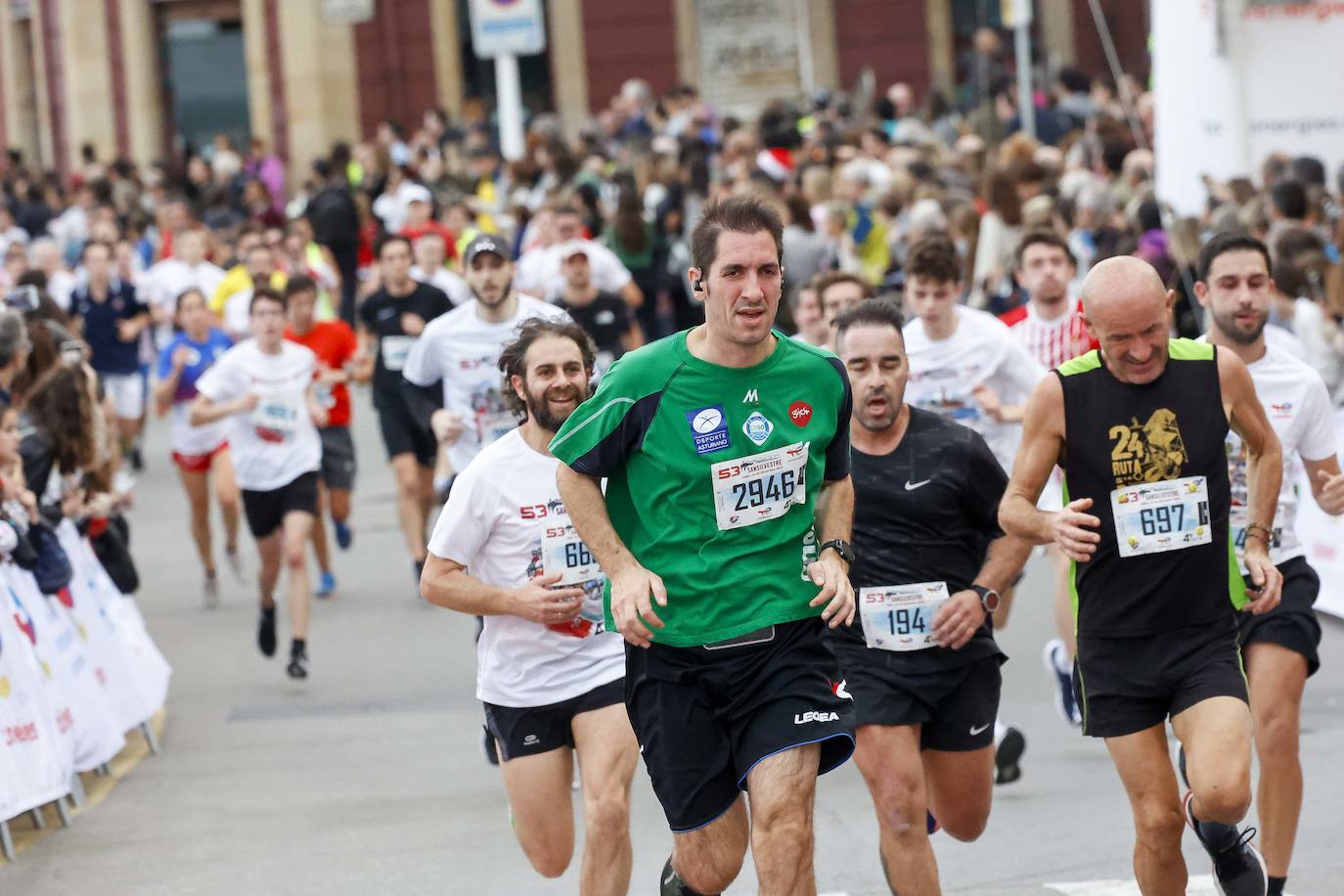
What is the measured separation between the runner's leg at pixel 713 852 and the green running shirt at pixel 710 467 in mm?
450

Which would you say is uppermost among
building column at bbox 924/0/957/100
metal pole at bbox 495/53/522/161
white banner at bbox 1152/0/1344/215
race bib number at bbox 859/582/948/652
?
building column at bbox 924/0/957/100

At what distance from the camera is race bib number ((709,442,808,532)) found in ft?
17.8

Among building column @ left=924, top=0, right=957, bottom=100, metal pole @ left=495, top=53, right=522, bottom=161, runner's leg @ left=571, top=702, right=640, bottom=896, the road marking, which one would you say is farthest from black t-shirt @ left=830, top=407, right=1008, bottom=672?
building column @ left=924, top=0, right=957, bottom=100

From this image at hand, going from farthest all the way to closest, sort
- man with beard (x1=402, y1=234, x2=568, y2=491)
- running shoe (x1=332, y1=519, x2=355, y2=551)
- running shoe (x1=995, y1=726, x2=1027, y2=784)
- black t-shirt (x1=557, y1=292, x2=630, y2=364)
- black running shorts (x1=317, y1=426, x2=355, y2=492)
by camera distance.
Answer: running shoe (x1=332, y1=519, x2=355, y2=551)
black t-shirt (x1=557, y1=292, x2=630, y2=364)
black running shorts (x1=317, y1=426, x2=355, y2=492)
man with beard (x1=402, y1=234, x2=568, y2=491)
running shoe (x1=995, y1=726, x2=1027, y2=784)

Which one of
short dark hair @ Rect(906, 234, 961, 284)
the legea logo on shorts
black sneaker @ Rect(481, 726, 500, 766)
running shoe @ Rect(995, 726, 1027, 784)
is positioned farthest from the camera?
short dark hair @ Rect(906, 234, 961, 284)

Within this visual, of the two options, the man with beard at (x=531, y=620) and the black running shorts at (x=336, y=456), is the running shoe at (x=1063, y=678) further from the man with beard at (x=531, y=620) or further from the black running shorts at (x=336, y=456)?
the black running shorts at (x=336, y=456)

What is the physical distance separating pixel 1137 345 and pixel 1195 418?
0.26 metres

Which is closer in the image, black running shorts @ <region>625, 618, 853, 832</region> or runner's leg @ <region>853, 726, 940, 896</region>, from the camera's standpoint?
black running shorts @ <region>625, 618, 853, 832</region>

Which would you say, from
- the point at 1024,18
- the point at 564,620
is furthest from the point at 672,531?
the point at 1024,18

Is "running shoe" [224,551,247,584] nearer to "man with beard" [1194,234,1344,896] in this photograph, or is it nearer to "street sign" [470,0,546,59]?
"street sign" [470,0,546,59]

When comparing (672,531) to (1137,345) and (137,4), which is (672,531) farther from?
(137,4)

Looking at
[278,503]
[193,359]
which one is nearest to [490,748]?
[278,503]

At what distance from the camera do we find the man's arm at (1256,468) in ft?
19.9

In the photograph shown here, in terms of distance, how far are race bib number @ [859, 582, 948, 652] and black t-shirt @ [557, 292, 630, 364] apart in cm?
781
